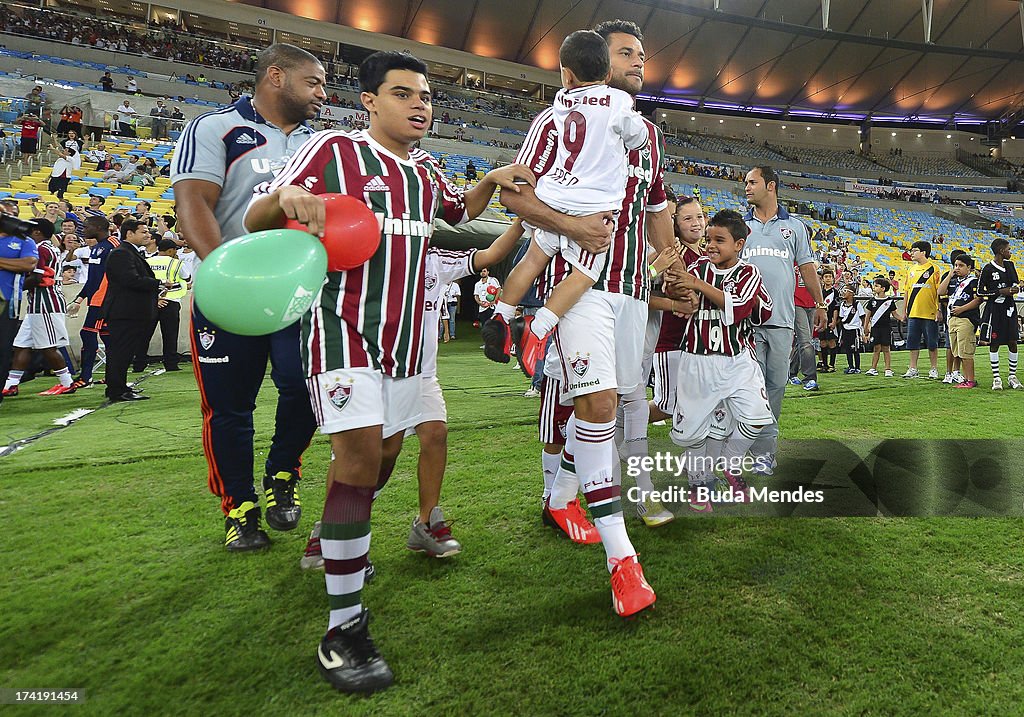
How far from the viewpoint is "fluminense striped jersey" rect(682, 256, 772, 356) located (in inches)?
126

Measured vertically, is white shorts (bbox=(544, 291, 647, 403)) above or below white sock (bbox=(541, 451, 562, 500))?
above

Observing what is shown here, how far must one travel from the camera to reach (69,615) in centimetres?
205

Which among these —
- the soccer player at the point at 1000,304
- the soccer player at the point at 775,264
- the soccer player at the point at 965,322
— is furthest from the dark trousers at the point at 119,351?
the soccer player at the point at 1000,304

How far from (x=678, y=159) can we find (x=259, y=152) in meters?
37.3

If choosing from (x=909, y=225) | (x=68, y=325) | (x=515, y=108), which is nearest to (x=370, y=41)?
(x=515, y=108)

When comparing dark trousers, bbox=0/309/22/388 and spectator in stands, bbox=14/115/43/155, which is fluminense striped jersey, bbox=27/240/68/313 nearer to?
dark trousers, bbox=0/309/22/388

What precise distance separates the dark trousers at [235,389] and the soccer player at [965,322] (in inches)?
344

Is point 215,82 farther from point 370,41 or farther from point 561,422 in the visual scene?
point 561,422

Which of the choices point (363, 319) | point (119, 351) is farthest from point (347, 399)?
point (119, 351)

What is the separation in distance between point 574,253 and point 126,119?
2495cm

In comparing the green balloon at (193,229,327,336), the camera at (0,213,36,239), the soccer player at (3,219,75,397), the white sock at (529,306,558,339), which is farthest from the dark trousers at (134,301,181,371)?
the green balloon at (193,229,327,336)

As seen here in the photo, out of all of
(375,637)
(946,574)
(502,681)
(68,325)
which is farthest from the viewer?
(68,325)

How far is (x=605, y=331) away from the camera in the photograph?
7.64ft

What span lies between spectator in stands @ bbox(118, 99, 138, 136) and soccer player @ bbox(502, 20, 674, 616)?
75.8ft
